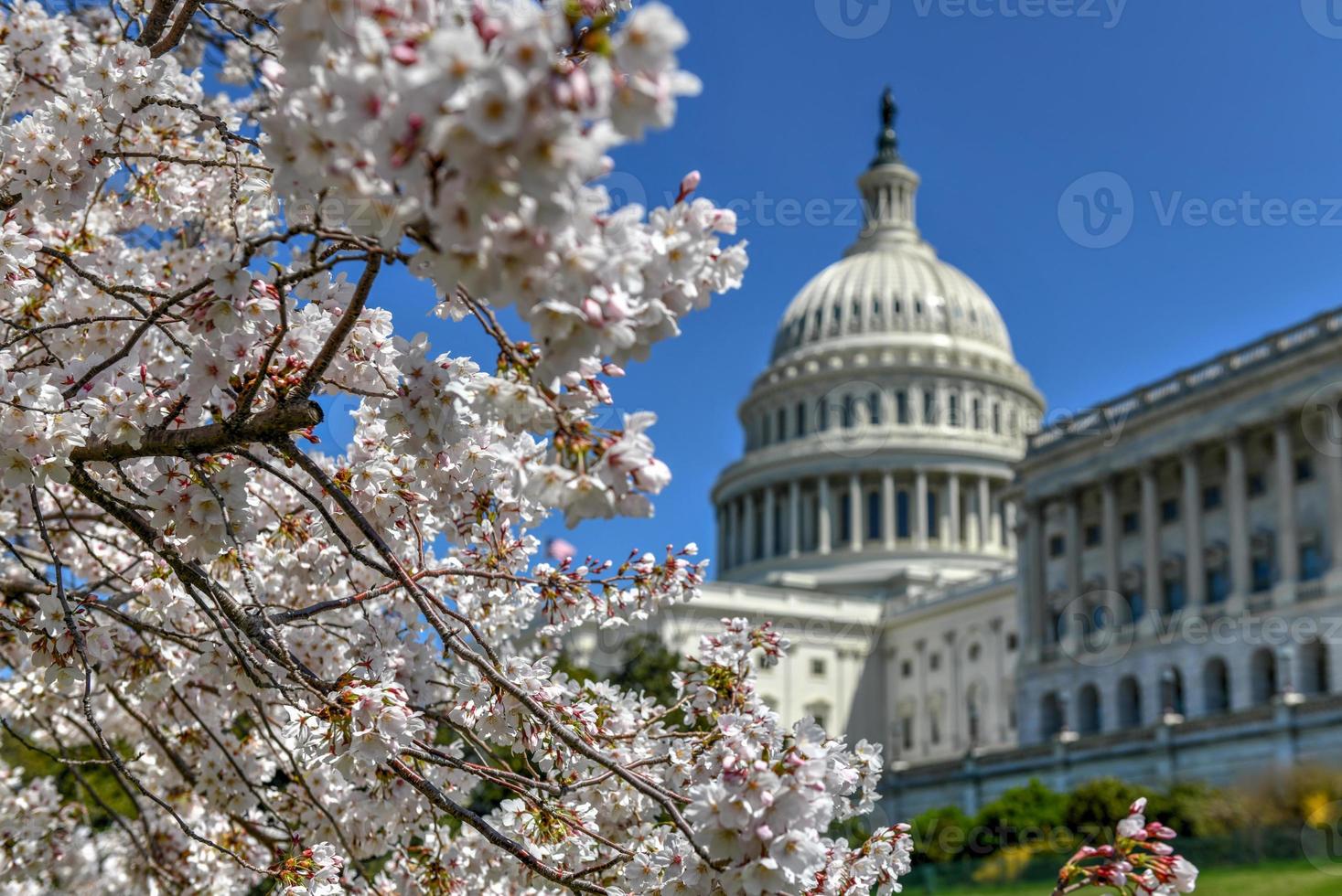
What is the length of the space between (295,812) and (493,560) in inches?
110

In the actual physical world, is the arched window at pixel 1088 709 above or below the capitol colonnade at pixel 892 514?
below

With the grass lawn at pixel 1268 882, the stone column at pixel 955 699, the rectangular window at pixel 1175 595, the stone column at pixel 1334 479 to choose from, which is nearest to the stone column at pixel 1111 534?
the rectangular window at pixel 1175 595

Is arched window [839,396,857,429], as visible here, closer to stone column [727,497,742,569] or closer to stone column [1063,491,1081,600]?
stone column [727,497,742,569]

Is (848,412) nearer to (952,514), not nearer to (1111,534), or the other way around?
(952,514)

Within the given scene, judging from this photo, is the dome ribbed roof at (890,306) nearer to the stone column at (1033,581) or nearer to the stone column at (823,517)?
the stone column at (823,517)

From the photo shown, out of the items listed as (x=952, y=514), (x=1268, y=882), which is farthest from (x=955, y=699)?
(x=1268, y=882)

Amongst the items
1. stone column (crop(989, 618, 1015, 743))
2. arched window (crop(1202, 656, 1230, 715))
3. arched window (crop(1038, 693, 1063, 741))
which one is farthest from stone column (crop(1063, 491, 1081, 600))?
stone column (crop(989, 618, 1015, 743))

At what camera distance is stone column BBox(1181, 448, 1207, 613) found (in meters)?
71.9

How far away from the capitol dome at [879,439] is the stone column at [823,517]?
0.45ft

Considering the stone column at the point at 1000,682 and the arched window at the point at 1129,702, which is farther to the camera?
the stone column at the point at 1000,682

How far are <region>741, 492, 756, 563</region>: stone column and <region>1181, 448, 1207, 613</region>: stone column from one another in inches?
2364

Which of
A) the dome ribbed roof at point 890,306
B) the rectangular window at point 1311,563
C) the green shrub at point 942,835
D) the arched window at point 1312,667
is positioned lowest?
the green shrub at point 942,835

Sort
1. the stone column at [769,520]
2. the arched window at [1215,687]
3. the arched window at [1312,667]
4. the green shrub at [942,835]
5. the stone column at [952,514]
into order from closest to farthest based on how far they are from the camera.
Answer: the green shrub at [942,835] < the arched window at [1312,667] < the arched window at [1215,687] < the stone column at [952,514] < the stone column at [769,520]

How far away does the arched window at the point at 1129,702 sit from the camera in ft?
246
